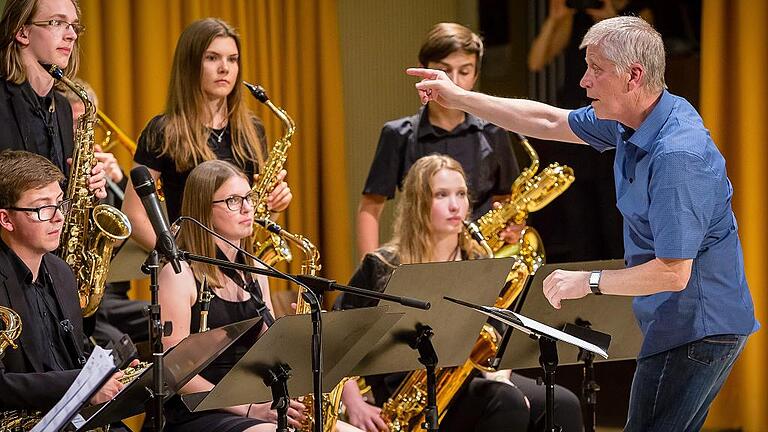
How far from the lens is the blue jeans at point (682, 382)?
2.87 m

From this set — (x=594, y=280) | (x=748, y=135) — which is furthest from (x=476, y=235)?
(x=748, y=135)

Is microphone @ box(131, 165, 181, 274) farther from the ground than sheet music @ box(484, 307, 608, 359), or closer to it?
farther from the ground

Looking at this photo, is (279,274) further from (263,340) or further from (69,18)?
(69,18)

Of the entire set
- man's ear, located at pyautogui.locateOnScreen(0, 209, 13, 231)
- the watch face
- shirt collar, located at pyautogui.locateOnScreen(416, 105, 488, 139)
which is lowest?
the watch face

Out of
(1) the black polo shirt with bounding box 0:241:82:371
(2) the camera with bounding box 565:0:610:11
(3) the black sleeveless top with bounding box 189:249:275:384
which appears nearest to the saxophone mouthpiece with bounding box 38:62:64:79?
(1) the black polo shirt with bounding box 0:241:82:371

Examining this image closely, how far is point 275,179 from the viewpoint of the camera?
4.29 metres

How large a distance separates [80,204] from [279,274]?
132 centimetres

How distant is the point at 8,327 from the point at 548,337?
1444 mm

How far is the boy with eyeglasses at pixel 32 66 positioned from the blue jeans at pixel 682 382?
203 cm

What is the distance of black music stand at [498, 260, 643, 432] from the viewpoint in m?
3.27

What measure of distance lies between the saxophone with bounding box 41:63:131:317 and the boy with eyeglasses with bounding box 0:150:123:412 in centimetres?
36

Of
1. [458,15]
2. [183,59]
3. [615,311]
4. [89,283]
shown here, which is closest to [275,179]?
[183,59]

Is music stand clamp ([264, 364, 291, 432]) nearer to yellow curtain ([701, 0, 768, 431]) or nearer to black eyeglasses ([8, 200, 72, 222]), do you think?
black eyeglasses ([8, 200, 72, 222])

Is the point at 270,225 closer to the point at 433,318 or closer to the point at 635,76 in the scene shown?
the point at 433,318
